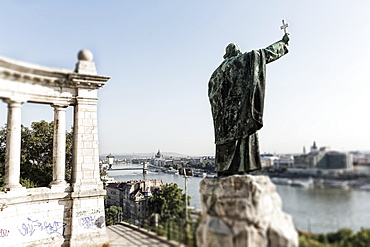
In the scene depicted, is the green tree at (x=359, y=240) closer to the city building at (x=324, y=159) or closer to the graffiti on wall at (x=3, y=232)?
the city building at (x=324, y=159)

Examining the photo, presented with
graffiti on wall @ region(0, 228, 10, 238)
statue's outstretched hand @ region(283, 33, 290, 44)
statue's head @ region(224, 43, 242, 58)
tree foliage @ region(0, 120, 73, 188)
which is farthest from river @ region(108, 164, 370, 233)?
tree foliage @ region(0, 120, 73, 188)

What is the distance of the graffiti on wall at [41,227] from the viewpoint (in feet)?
29.5

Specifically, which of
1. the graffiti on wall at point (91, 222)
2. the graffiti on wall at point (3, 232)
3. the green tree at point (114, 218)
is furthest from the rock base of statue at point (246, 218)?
the green tree at point (114, 218)

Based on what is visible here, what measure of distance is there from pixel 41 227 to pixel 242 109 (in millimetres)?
7889

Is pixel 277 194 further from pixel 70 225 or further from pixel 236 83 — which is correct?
pixel 70 225

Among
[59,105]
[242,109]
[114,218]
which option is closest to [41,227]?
[59,105]

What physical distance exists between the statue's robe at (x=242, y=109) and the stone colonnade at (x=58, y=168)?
17.7 ft

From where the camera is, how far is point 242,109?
20.8 ft

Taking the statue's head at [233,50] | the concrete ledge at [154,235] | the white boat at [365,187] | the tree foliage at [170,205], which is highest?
the statue's head at [233,50]

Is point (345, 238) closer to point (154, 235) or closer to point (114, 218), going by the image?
point (154, 235)

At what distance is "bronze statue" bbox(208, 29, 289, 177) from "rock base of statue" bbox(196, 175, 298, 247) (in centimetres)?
78

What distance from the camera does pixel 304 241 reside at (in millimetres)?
4945

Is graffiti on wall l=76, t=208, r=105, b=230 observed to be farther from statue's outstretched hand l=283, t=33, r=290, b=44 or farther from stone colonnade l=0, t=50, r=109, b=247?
statue's outstretched hand l=283, t=33, r=290, b=44

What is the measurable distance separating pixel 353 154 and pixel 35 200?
9368 millimetres
